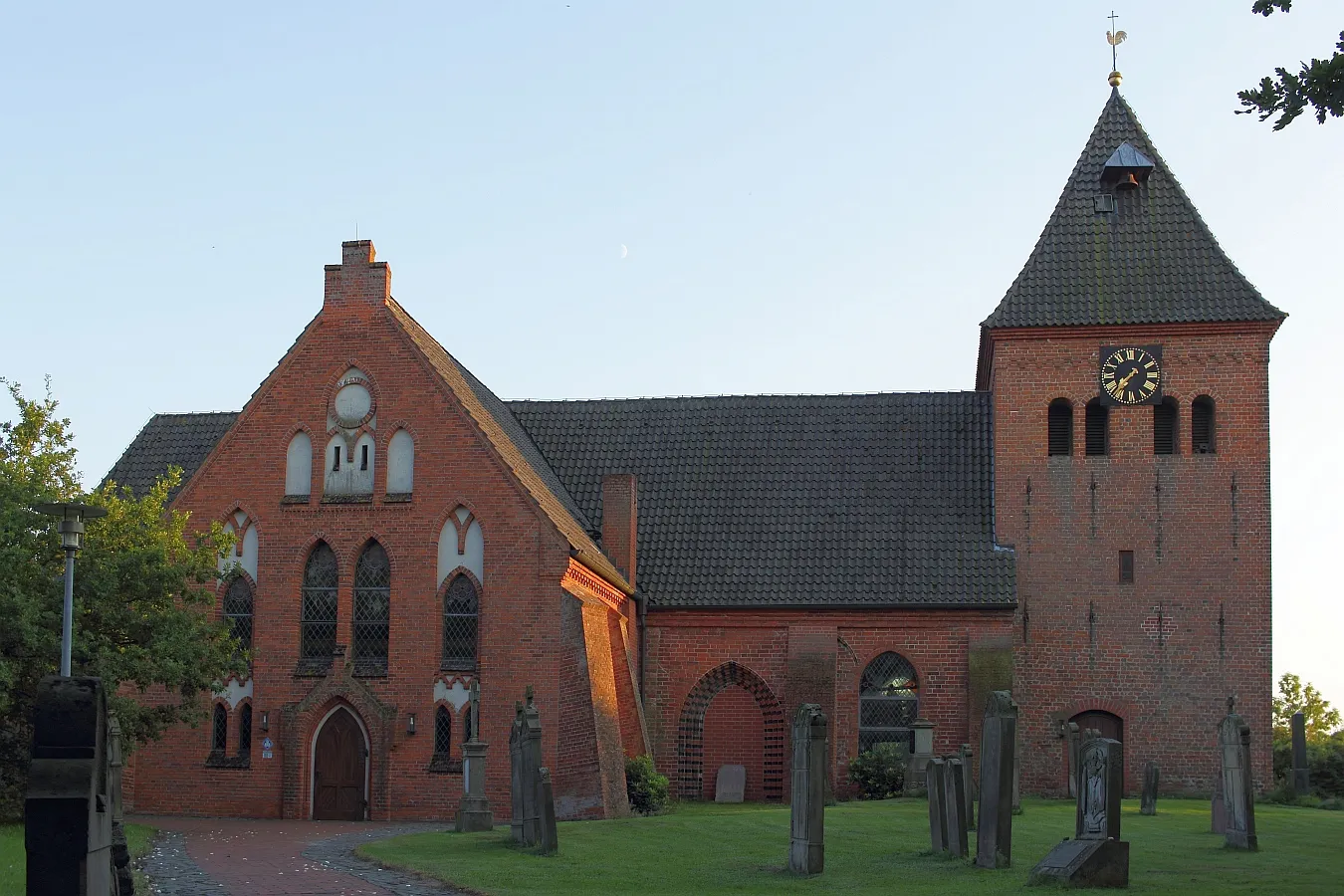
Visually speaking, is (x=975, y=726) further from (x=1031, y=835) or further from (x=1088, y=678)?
(x=1031, y=835)

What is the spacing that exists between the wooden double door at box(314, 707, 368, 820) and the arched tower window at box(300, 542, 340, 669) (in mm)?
1291

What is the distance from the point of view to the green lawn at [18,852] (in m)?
16.7

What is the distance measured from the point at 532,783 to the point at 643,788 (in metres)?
10.2

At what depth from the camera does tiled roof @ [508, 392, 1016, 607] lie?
117 ft

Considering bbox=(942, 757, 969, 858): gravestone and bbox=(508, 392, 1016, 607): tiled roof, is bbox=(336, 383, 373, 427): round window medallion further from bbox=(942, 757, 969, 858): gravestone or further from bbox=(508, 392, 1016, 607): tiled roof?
bbox=(942, 757, 969, 858): gravestone

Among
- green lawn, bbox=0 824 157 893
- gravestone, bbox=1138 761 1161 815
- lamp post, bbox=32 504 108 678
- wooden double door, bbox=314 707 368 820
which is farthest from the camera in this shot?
wooden double door, bbox=314 707 368 820

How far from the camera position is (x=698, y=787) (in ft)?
117

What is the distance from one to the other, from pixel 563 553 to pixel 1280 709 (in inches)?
1811

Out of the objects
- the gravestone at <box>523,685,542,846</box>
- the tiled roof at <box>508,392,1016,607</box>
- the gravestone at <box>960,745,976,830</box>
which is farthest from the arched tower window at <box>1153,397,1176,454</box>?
the gravestone at <box>523,685,542,846</box>

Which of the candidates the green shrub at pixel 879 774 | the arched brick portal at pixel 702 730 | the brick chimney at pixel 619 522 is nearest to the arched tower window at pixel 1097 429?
the green shrub at pixel 879 774

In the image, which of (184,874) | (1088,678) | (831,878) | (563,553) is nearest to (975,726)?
(1088,678)

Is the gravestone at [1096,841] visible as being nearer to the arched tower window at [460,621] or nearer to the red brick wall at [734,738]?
the arched tower window at [460,621]

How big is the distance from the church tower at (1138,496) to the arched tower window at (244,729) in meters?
16.5

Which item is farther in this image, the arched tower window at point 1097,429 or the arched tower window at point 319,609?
the arched tower window at point 1097,429
